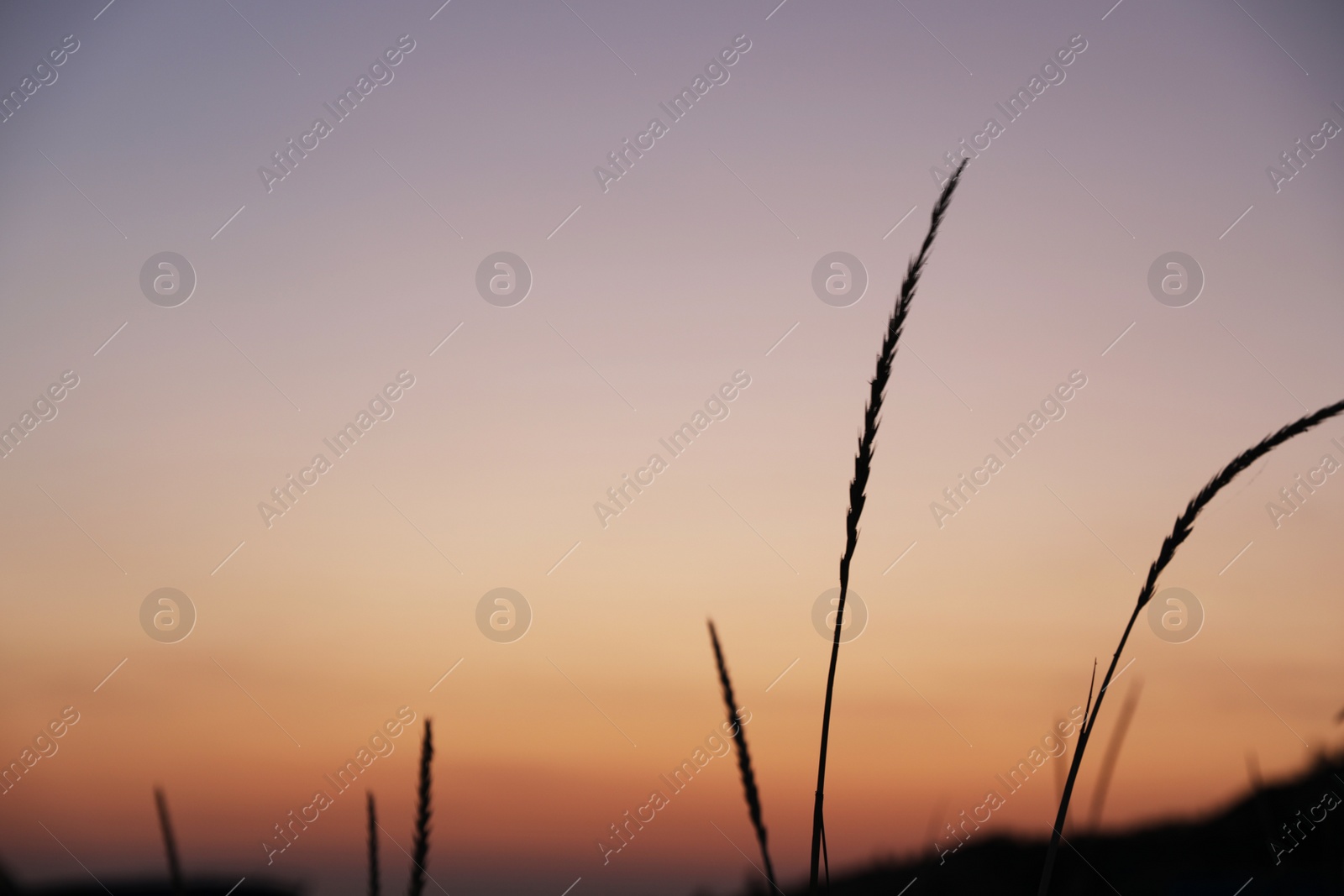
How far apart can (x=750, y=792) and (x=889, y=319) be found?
2.51ft

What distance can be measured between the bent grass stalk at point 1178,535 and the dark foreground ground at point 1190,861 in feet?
0.34

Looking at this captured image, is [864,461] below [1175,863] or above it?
above

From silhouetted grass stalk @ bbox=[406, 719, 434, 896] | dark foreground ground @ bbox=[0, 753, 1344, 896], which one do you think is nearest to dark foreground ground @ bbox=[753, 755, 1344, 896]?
dark foreground ground @ bbox=[0, 753, 1344, 896]

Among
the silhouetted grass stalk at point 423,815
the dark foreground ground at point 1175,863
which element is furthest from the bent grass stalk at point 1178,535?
the silhouetted grass stalk at point 423,815

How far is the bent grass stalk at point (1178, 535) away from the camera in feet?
4.66

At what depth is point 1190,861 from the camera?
3.48 m

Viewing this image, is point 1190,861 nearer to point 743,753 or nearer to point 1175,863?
point 1175,863

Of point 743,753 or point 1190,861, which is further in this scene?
point 1190,861

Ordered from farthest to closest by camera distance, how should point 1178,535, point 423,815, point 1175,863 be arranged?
1. point 1175,863
2. point 1178,535
3. point 423,815

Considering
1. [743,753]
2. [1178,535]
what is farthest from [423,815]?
[1178,535]

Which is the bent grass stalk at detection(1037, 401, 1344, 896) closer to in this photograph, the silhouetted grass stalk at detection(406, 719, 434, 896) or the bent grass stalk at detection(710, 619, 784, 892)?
the bent grass stalk at detection(710, 619, 784, 892)

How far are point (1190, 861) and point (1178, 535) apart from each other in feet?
9.17

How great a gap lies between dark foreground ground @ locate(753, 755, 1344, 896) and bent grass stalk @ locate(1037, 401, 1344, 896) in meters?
0.10

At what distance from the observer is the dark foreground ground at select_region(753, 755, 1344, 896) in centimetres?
173
